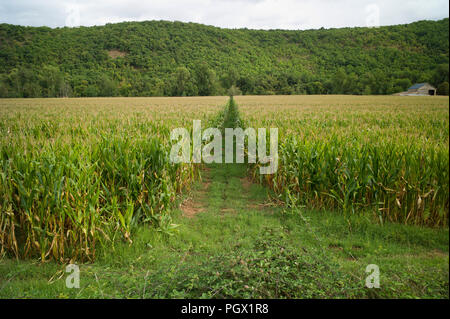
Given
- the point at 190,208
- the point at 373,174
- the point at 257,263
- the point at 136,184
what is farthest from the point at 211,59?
the point at 257,263

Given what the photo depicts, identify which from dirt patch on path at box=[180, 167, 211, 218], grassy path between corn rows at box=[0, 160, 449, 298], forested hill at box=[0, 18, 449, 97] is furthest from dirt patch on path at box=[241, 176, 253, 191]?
forested hill at box=[0, 18, 449, 97]

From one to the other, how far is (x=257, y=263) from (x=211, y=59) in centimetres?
7811

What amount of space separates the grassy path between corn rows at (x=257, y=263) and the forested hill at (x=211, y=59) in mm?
1861

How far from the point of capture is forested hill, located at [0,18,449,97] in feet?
14.3

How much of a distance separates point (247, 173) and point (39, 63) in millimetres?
7867

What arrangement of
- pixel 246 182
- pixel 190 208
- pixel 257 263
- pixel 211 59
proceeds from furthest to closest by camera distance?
pixel 211 59 → pixel 246 182 → pixel 190 208 → pixel 257 263

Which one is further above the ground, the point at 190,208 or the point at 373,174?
the point at 373,174

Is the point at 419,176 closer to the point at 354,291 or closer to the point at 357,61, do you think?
the point at 354,291

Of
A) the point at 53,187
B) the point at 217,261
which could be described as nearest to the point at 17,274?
the point at 53,187

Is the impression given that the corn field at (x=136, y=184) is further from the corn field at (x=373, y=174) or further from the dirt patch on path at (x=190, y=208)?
the dirt patch on path at (x=190, y=208)

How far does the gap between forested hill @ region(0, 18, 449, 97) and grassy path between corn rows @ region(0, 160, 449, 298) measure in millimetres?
1861

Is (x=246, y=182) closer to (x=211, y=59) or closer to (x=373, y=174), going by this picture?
(x=373, y=174)

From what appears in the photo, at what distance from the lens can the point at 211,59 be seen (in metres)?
74.4
